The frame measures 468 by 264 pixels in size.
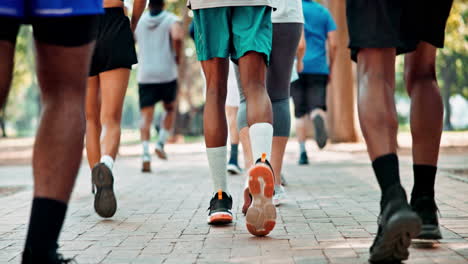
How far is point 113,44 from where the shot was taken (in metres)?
5.29

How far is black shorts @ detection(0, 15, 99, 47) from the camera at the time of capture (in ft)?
8.32

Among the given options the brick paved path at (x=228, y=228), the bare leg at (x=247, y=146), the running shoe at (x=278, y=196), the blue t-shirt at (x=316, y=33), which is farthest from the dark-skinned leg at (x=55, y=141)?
the blue t-shirt at (x=316, y=33)

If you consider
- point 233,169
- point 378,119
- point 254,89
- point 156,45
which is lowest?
point 233,169

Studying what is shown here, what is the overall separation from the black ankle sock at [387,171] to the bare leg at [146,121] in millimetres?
6969

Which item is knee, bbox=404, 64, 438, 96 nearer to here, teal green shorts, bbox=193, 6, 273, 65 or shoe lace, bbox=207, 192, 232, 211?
teal green shorts, bbox=193, 6, 273, 65

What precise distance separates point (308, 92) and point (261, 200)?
6473 mm

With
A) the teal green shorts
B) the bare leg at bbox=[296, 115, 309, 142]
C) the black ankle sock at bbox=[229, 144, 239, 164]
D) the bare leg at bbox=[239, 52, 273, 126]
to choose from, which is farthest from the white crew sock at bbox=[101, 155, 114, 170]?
the bare leg at bbox=[296, 115, 309, 142]

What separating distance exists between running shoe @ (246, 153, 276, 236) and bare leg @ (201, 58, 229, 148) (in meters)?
0.61

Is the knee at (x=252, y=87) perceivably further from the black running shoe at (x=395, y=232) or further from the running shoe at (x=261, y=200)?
the black running shoe at (x=395, y=232)

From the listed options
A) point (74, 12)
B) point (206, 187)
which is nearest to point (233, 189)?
point (206, 187)

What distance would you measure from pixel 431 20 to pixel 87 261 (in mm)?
2029

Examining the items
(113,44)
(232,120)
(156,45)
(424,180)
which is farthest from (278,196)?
(156,45)

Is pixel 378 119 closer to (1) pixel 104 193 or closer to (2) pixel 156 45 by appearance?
(1) pixel 104 193

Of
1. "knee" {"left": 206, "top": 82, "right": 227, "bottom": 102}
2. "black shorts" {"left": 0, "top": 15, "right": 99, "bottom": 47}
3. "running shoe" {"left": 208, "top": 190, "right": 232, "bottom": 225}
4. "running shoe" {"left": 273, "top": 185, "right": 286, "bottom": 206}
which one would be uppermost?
"black shorts" {"left": 0, "top": 15, "right": 99, "bottom": 47}
